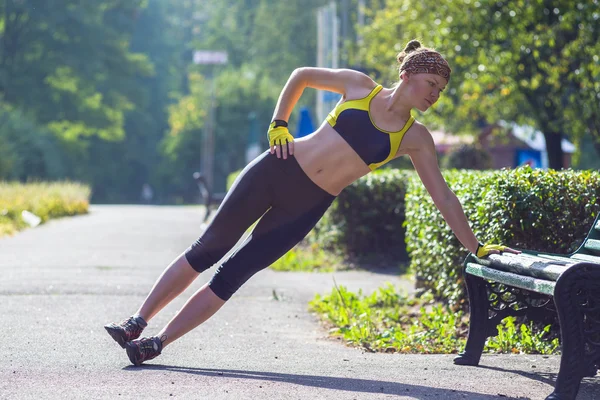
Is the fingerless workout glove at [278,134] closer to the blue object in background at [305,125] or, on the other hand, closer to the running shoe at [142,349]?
the running shoe at [142,349]

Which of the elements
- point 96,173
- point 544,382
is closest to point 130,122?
point 96,173

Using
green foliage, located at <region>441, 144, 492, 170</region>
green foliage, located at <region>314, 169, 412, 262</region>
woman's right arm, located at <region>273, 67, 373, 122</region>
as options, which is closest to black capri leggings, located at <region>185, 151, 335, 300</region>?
woman's right arm, located at <region>273, 67, 373, 122</region>

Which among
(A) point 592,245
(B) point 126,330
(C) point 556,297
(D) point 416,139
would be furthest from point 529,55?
(C) point 556,297

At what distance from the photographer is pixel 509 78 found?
2062 centimetres

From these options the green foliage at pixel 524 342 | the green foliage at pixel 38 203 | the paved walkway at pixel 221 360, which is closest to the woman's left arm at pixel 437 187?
the paved walkway at pixel 221 360

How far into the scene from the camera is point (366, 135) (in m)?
5.48

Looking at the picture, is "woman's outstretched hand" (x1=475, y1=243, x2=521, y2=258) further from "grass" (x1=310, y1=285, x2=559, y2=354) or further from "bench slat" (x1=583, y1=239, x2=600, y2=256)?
"grass" (x1=310, y1=285, x2=559, y2=354)

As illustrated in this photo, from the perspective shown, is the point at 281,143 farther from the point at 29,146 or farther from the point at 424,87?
the point at 29,146

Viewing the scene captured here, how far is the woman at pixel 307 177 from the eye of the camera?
549cm

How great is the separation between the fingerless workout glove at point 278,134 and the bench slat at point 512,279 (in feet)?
3.96

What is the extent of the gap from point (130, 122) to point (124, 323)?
77.8 metres

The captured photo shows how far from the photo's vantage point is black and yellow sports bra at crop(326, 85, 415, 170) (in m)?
5.48

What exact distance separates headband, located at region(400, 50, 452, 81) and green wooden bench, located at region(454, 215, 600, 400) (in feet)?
3.25

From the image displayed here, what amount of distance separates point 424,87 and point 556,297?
1380 millimetres
